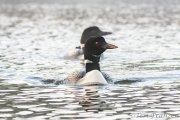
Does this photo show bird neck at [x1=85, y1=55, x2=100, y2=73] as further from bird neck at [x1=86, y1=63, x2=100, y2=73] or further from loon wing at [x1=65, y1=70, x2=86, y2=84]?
loon wing at [x1=65, y1=70, x2=86, y2=84]

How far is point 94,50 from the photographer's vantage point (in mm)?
22781

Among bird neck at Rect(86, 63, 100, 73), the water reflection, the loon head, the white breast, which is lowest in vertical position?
the water reflection

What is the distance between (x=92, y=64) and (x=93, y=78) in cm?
57

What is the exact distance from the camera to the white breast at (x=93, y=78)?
73.2ft

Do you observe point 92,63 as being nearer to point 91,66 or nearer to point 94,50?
point 91,66

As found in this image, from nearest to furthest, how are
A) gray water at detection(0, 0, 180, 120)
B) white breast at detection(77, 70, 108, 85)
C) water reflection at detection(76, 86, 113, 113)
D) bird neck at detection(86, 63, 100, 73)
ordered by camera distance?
1. gray water at detection(0, 0, 180, 120)
2. water reflection at detection(76, 86, 113, 113)
3. white breast at detection(77, 70, 108, 85)
4. bird neck at detection(86, 63, 100, 73)

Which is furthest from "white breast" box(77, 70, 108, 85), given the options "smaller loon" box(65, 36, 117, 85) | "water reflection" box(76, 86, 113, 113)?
"water reflection" box(76, 86, 113, 113)

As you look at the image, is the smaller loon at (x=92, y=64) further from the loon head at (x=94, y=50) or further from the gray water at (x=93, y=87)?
the gray water at (x=93, y=87)

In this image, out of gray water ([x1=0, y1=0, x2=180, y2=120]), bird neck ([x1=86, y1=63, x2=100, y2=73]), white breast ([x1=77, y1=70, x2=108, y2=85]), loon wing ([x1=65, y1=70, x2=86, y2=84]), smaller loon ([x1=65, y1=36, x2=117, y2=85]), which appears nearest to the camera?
gray water ([x1=0, y1=0, x2=180, y2=120])

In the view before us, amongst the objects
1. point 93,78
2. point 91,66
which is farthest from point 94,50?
point 93,78

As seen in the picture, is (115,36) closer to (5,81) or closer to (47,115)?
(5,81)

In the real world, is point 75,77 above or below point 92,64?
below

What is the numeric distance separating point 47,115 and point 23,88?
17.7 feet

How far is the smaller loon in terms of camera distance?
22.4 metres
